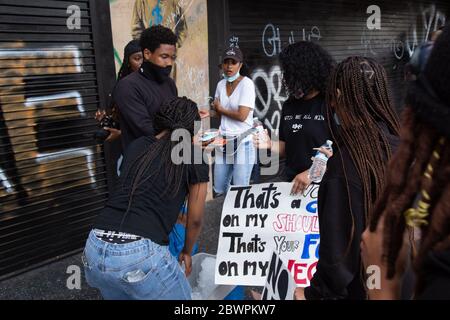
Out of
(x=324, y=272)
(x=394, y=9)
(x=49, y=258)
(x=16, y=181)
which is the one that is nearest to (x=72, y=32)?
(x=16, y=181)

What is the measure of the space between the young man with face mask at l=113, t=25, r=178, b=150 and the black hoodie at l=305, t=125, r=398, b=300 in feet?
5.54

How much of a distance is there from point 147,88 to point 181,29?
1.97 meters

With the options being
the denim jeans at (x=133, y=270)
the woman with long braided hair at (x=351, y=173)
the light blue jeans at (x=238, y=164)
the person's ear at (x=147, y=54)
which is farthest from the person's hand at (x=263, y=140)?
the denim jeans at (x=133, y=270)

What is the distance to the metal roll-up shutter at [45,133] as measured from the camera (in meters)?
3.47

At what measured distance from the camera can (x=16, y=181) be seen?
3.59 m

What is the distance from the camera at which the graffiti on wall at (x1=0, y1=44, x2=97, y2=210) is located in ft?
11.4

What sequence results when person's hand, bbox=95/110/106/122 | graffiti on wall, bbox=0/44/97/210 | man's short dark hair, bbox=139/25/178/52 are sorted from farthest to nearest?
1. person's hand, bbox=95/110/106/122
2. graffiti on wall, bbox=0/44/97/210
3. man's short dark hair, bbox=139/25/178/52

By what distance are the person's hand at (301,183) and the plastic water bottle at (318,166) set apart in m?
0.03

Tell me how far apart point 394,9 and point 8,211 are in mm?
8229

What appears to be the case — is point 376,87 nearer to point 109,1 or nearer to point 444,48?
point 444,48

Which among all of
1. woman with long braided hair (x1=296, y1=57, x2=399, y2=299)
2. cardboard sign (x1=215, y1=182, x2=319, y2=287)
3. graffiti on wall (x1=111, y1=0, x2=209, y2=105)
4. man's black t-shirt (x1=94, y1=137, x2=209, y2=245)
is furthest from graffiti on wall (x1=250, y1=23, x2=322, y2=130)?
A: woman with long braided hair (x1=296, y1=57, x2=399, y2=299)

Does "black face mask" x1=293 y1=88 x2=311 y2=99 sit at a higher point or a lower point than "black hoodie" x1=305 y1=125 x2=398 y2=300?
higher

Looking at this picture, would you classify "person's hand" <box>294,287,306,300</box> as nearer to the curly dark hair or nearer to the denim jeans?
the denim jeans
